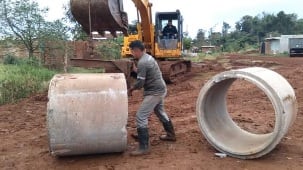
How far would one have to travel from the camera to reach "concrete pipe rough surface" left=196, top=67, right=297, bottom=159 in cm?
593

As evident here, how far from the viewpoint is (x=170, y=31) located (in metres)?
17.6

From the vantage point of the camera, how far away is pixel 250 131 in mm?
7918

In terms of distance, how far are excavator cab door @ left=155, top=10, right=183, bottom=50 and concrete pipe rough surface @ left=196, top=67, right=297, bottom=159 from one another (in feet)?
32.0

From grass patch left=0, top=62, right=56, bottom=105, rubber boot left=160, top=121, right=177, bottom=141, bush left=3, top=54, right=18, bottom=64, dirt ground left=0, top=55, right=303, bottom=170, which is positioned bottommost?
dirt ground left=0, top=55, right=303, bottom=170

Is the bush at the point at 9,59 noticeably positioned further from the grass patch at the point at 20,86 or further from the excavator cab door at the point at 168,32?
the excavator cab door at the point at 168,32

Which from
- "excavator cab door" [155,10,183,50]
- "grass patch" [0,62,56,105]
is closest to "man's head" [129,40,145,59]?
"grass patch" [0,62,56,105]

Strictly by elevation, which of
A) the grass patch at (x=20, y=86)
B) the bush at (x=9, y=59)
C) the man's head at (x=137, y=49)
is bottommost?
the grass patch at (x=20, y=86)

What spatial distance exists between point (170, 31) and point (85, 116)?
39.4 feet

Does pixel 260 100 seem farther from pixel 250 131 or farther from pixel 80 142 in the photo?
pixel 80 142

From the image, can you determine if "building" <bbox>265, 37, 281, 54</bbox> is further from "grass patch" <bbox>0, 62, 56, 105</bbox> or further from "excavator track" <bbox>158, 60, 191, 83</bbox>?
"grass patch" <bbox>0, 62, 56, 105</bbox>

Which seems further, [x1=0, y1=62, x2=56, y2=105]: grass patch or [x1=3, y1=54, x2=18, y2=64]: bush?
[x1=3, y1=54, x2=18, y2=64]: bush

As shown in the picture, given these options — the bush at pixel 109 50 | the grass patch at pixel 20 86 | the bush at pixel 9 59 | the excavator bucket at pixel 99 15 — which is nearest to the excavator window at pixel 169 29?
the grass patch at pixel 20 86

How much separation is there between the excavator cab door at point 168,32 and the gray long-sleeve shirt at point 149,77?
34.7 feet

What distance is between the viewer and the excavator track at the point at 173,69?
15836 millimetres
